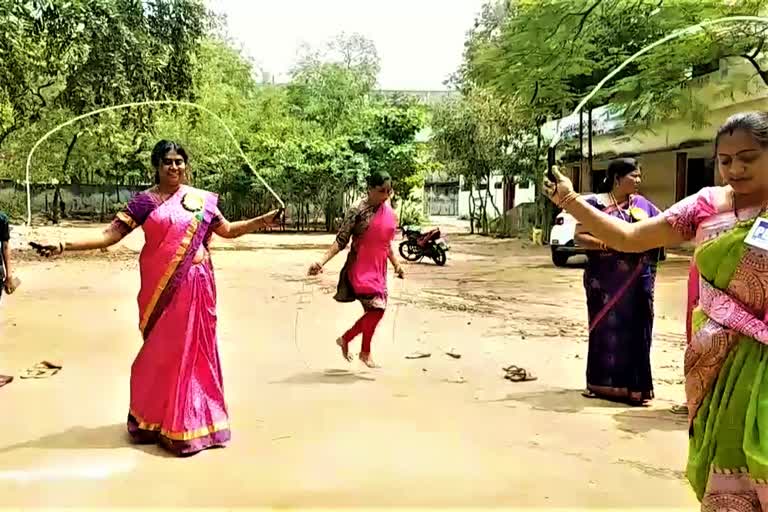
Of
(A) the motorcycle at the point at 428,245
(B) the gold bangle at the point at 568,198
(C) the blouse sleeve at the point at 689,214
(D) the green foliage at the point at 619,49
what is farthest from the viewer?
(A) the motorcycle at the point at 428,245

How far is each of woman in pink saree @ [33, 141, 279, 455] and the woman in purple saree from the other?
2451 mm

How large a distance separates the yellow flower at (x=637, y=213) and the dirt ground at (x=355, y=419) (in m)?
1.21

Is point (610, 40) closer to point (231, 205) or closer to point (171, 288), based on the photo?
point (171, 288)

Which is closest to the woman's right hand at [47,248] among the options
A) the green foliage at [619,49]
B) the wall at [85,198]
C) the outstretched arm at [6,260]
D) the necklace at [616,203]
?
the outstretched arm at [6,260]

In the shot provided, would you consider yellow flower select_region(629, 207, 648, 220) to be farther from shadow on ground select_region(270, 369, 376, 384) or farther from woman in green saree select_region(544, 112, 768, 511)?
woman in green saree select_region(544, 112, 768, 511)

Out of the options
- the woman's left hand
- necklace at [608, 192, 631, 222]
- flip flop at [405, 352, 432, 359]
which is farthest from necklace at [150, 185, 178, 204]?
flip flop at [405, 352, 432, 359]

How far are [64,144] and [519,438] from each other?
31.6 meters

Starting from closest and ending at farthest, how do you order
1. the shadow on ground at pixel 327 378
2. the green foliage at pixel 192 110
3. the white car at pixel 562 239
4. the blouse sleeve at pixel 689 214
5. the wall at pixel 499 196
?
the blouse sleeve at pixel 689 214 → the shadow on ground at pixel 327 378 → the green foliage at pixel 192 110 → the white car at pixel 562 239 → the wall at pixel 499 196

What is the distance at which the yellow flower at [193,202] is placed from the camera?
4.63m

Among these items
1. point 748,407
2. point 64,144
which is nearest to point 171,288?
point 748,407

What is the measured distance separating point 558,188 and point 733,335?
0.69 m

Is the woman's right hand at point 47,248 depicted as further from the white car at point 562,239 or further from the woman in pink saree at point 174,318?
the white car at point 562,239

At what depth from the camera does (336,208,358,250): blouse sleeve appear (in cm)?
675

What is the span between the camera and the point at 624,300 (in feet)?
18.2
